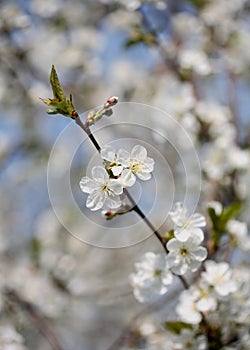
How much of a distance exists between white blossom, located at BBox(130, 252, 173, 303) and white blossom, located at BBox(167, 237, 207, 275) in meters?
0.04

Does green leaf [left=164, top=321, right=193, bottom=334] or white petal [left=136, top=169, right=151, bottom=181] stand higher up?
white petal [left=136, top=169, right=151, bottom=181]

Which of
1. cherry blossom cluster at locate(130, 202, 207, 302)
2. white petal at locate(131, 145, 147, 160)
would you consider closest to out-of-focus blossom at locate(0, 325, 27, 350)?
cherry blossom cluster at locate(130, 202, 207, 302)

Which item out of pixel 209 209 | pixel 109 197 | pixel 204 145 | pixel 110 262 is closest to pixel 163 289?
pixel 209 209

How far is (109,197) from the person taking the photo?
1.11 metres

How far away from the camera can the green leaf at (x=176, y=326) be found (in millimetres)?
1474

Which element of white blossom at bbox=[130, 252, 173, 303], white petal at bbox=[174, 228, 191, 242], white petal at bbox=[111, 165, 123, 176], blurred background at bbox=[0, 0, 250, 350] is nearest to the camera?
white petal at bbox=[111, 165, 123, 176]

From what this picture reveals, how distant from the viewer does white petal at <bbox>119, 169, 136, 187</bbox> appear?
1.09 meters

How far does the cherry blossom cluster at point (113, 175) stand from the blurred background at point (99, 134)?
24 centimetres

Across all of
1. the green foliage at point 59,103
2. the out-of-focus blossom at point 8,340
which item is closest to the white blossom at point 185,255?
the green foliage at point 59,103

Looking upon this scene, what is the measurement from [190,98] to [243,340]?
1.08 m

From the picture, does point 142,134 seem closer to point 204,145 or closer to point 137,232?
point 204,145

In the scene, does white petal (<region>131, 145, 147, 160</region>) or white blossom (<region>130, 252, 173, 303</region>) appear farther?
white blossom (<region>130, 252, 173, 303</region>)

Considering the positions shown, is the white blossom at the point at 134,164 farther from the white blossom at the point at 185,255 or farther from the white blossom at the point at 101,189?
the white blossom at the point at 185,255

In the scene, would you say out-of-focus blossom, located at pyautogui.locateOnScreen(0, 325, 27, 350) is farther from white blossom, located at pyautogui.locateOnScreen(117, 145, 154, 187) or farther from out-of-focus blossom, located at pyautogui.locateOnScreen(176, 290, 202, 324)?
white blossom, located at pyautogui.locateOnScreen(117, 145, 154, 187)
